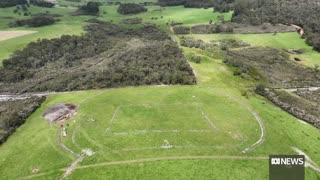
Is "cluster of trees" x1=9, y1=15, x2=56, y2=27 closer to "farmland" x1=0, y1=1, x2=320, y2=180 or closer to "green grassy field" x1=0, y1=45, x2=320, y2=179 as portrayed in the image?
"farmland" x1=0, y1=1, x2=320, y2=180

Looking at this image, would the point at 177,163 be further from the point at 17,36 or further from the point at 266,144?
the point at 17,36

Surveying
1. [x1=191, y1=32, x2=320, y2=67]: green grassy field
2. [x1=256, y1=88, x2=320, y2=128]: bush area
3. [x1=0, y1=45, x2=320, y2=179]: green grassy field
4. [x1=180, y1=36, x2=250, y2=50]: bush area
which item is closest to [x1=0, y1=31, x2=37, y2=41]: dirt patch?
[x1=0, y1=45, x2=320, y2=179]: green grassy field

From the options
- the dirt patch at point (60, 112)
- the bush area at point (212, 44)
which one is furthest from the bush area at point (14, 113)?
the bush area at point (212, 44)

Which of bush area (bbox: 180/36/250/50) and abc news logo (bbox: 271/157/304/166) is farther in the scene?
bush area (bbox: 180/36/250/50)

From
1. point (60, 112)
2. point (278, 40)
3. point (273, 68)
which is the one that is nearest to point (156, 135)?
point (60, 112)

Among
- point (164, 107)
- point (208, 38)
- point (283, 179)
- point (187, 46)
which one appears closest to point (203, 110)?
point (164, 107)

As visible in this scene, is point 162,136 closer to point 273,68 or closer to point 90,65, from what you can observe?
point 90,65
